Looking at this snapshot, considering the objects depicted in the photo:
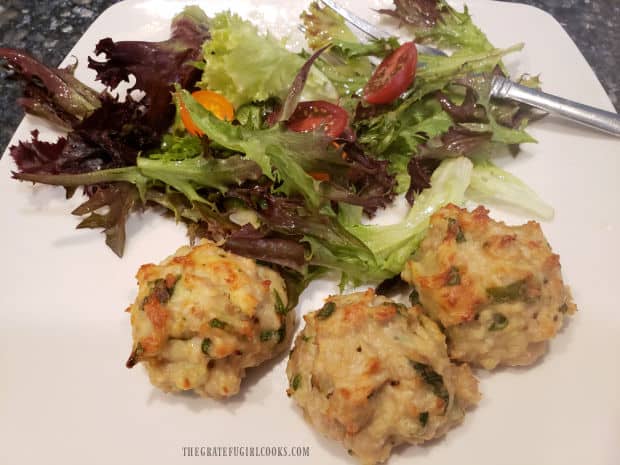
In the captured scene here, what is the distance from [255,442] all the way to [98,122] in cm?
198

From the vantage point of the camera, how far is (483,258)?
2281 millimetres

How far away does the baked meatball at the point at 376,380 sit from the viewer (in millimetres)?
2025

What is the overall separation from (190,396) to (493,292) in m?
1.36

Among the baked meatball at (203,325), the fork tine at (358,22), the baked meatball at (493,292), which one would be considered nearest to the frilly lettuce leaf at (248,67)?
the fork tine at (358,22)

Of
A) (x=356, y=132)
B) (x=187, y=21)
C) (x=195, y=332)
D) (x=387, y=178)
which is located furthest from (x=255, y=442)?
(x=187, y=21)

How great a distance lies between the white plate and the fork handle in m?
0.08

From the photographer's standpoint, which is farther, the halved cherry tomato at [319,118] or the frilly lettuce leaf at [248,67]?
the frilly lettuce leaf at [248,67]

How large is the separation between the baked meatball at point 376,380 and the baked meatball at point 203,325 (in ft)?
0.72

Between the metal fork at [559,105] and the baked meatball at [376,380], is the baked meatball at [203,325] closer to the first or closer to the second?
the baked meatball at [376,380]

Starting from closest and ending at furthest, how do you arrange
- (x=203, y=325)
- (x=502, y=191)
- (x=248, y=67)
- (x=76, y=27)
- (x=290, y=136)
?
(x=203, y=325)
(x=290, y=136)
(x=502, y=191)
(x=248, y=67)
(x=76, y=27)

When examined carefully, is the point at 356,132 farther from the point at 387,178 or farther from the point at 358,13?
the point at 358,13

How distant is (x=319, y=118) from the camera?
10.2 ft

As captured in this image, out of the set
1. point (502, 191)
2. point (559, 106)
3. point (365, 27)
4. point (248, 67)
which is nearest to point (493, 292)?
point (502, 191)

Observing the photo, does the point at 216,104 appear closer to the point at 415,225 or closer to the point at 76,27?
the point at 415,225
